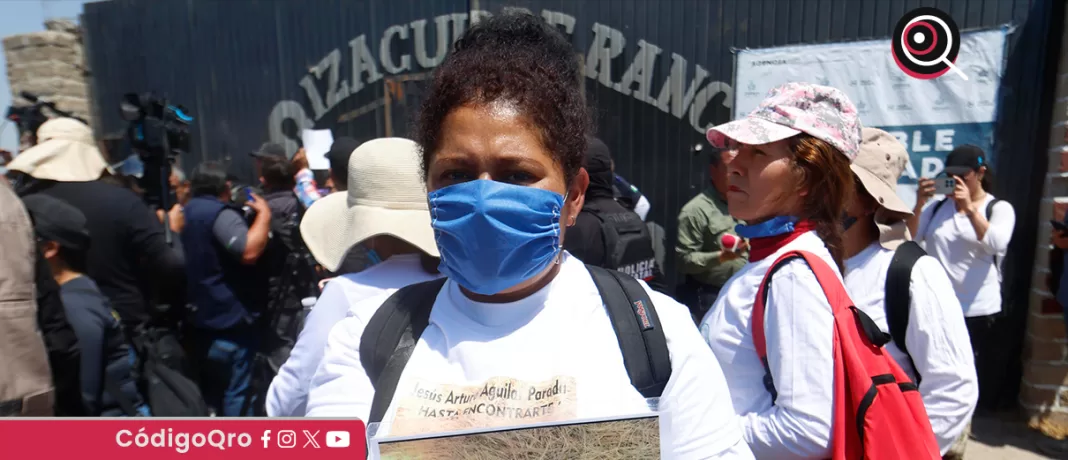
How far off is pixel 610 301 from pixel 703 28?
175 inches

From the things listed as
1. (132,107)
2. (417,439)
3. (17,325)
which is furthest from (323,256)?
(132,107)

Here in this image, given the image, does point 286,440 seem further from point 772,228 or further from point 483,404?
point 772,228

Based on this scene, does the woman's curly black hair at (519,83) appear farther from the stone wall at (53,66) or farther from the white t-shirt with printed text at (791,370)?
the stone wall at (53,66)

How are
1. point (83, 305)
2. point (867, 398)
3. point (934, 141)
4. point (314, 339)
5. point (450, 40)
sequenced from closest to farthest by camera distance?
point (867, 398) < point (314, 339) < point (83, 305) < point (934, 141) < point (450, 40)

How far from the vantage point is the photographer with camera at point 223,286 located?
3520 mm

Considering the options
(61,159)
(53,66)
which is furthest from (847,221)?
(53,66)

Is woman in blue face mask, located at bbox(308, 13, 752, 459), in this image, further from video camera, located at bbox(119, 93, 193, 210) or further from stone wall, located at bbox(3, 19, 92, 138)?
stone wall, located at bbox(3, 19, 92, 138)

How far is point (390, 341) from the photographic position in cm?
104

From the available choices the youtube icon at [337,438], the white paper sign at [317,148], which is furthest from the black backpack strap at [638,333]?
the white paper sign at [317,148]

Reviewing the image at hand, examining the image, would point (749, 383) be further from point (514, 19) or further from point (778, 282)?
point (514, 19)

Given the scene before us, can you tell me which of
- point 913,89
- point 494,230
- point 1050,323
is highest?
point 913,89

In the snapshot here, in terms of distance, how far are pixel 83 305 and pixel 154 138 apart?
6.51 feet

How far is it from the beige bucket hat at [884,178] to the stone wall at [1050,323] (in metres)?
2.67

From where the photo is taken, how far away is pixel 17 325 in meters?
1.69
